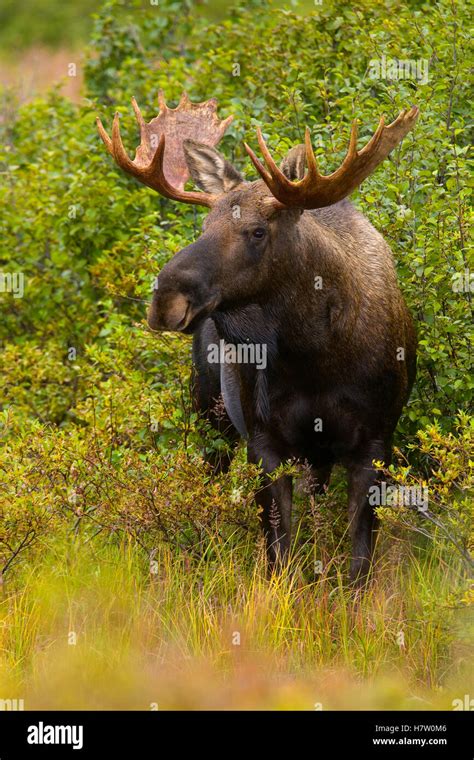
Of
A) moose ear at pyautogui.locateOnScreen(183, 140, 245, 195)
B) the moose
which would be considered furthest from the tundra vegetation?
moose ear at pyautogui.locateOnScreen(183, 140, 245, 195)

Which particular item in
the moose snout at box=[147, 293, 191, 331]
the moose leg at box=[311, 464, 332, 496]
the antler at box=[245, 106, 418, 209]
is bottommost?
the moose leg at box=[311, 464, 332, 496]

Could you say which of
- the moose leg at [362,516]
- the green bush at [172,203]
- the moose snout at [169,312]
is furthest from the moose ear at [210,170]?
the moose leg at [362,516]

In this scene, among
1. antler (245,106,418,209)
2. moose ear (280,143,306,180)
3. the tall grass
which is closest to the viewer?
the tall grass

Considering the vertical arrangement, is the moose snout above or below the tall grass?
above

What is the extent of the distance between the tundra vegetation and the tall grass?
0.01 meters

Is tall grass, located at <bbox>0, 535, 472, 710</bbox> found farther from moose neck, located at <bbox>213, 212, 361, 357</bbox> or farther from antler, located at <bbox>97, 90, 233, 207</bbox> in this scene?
antler, located at <bbox>97, 90, 233, 207</bbox>

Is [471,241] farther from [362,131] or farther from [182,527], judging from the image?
[182,527]

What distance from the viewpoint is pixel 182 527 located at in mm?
6531

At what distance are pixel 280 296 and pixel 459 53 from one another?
221 cm

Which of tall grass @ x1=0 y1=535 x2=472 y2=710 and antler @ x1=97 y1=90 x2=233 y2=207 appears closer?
tall grass @ x1=0 y1=535 x2=472 y2=710

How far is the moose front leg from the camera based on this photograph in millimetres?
6406

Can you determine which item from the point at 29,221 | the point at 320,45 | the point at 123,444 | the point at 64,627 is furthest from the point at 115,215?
the point at 64,627

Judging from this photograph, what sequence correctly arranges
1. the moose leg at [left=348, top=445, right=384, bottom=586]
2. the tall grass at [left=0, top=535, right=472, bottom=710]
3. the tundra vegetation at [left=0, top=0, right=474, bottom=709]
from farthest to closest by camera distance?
1. the moose leg at [left=348, top=445, right=384, bottom=586]
2. the tundra vegetation at [left=0, top=0, right=474, bottom=709]
3. the tall grass at [left=0, top=535, right=472, bottom=710]

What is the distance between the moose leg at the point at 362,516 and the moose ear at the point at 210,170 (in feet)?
4.44
